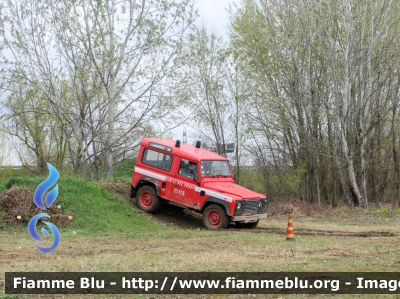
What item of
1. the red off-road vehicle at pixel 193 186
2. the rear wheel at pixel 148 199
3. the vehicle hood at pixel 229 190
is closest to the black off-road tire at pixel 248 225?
the red off-road vehicle at pixel 193 186

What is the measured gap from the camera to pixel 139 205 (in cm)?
1741

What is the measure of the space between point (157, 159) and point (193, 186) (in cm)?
191

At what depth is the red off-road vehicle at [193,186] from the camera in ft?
50.0

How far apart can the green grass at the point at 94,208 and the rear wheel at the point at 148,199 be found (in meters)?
0.35

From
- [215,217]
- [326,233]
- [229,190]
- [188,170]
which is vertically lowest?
[326,233]

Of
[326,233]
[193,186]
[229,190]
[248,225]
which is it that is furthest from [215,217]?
[326,233]

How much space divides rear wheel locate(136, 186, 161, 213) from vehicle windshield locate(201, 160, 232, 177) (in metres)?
2.14

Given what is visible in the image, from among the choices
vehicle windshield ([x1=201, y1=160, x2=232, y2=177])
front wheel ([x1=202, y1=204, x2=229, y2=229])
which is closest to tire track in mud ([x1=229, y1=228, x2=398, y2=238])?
front wheel ([x1=202, y1=204, x2=229, y2=229])

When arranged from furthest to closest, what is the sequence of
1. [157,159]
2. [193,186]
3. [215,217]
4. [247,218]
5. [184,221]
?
[184,221] → [157,159] → [193,186] → [215,217] → [247,218]

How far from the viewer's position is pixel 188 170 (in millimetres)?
16125

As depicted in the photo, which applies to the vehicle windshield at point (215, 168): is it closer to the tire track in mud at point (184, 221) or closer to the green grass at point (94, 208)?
the tire track in mud at point (184, 221)

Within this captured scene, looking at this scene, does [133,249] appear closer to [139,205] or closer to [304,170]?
[139,205]

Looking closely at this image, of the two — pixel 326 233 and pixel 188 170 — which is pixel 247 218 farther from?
pixel 188 170

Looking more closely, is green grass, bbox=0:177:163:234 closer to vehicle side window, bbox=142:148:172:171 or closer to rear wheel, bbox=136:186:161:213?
rear wheel, bbox=136:186:161:213
